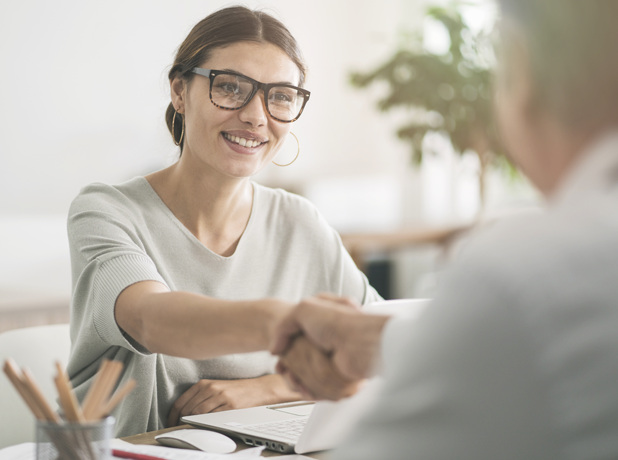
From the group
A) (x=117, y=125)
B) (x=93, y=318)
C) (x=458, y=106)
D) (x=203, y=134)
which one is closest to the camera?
(x=93, y=318)

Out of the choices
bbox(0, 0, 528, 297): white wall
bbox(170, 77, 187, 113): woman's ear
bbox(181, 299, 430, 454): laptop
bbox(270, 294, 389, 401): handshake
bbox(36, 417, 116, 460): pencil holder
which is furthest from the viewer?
bbox(0, 0, 528, 297): white wall

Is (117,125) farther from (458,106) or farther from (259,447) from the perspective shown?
(259,447)

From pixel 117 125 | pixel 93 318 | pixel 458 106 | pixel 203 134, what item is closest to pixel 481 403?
pixel 93 318

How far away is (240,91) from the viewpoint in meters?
1.50

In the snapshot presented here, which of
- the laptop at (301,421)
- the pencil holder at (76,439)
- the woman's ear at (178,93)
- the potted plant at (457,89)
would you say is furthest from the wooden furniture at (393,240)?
the pencil holder at (76,439)

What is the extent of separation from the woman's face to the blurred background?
0.21 meters

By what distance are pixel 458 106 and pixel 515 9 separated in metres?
3.78

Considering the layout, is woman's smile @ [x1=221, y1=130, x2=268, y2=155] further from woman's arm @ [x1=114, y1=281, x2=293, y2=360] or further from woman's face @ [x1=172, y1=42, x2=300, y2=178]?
woman's arm @ [x1=114, y1=281, x2=293, y2=360]

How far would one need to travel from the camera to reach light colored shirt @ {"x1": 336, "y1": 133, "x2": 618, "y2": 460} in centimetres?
42

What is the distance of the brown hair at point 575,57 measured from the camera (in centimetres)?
46

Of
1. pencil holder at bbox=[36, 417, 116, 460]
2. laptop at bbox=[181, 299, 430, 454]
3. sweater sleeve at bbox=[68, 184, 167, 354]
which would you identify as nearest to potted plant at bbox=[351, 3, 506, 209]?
sweater sleeve at bbox=[68, 184, 167, 354]

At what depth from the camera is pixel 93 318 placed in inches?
50.6

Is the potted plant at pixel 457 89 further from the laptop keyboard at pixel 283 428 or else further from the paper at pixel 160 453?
the paper at pixel 160 453

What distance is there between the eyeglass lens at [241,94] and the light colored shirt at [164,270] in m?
0.26
